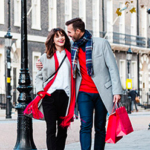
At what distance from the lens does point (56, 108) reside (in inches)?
287

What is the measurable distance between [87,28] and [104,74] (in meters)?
30.9

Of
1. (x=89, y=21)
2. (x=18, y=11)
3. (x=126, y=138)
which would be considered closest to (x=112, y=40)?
(x=89, y=21)

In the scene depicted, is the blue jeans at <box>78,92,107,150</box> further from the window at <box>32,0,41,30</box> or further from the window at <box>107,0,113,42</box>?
the window at <box>107,0,113,42</box>

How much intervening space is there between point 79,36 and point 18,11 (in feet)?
79.2

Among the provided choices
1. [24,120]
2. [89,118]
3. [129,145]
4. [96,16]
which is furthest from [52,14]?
[89,118]

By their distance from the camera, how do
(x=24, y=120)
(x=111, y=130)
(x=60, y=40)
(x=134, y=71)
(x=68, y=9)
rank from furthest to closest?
(x=134, y=71), (x=68, y=9), (x=24, y=120), (x=60, y=40), (x=111, y=130)

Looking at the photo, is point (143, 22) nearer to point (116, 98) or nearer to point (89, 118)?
point (116, 98)

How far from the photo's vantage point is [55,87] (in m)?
7.25

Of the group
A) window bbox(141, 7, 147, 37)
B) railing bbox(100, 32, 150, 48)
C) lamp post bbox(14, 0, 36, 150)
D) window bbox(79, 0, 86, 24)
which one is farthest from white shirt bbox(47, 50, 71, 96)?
window bbox(141, 7, 147, 37)

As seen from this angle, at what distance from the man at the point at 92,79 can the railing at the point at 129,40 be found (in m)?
32.5

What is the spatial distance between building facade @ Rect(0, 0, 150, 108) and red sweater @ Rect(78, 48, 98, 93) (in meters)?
22.1

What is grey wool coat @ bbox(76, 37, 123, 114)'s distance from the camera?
23.2ft

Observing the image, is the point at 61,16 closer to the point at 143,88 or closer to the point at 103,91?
the point at 143,88

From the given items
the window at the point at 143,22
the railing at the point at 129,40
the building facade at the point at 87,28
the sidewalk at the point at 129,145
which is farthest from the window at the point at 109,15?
the sidewalk at the point at 129,145
